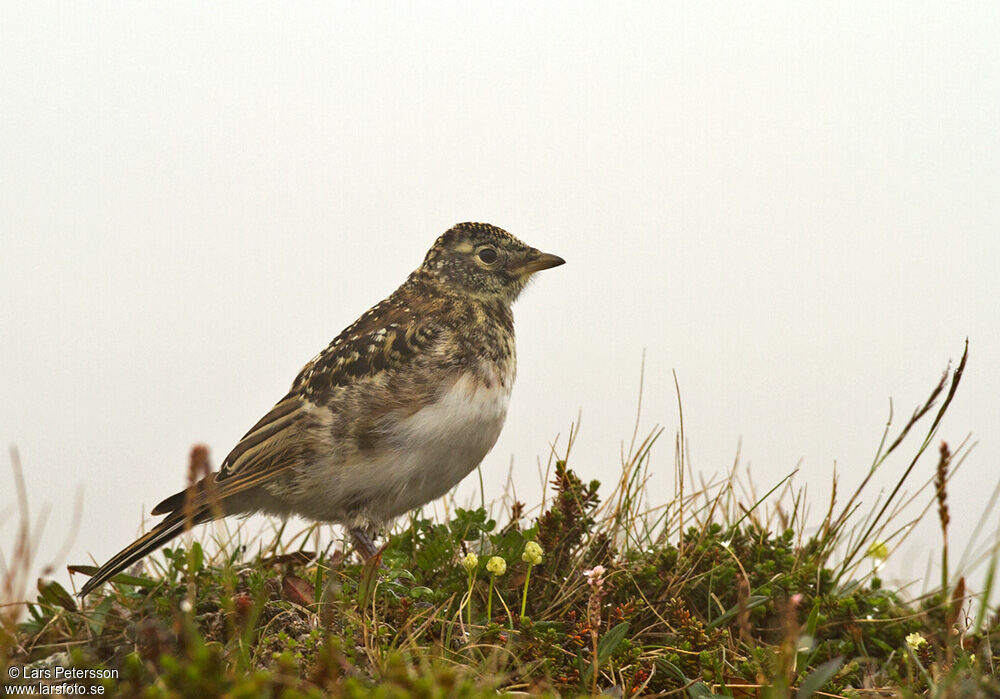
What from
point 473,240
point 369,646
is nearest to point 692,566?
point 369,646

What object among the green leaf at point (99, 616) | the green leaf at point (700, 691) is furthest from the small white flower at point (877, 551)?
the green leaf at point (99, 616)

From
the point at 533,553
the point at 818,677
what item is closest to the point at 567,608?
the point at 533,553

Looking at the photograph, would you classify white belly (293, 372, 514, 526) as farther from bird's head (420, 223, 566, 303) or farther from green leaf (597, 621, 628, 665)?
green leaf (597, 621, 628, 665)

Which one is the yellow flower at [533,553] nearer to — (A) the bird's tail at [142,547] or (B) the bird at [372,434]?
(B) the bird at [372,434]

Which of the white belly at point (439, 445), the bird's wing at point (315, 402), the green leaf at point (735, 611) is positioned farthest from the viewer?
the bird's wing at point (315, 402)

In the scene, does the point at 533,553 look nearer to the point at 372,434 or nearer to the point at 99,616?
the point at 372,434

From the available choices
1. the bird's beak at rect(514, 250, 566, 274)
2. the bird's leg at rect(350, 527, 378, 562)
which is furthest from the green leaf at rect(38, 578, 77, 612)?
the bird's beak at rect(514, 250, 566, 274)

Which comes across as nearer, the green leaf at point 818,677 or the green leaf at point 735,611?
the green leaf at point 818,677
